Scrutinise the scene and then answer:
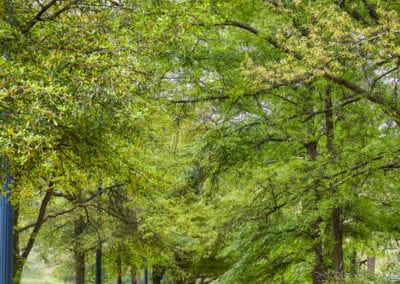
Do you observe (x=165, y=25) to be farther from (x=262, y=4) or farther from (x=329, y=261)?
(x=329, y=261)

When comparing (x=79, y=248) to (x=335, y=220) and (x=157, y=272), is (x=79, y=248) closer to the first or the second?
(x=157, y=272)

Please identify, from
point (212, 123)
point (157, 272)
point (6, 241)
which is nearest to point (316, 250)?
point (212, 123)

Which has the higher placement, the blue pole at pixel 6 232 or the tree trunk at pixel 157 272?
the blue pole at pixel 6 232

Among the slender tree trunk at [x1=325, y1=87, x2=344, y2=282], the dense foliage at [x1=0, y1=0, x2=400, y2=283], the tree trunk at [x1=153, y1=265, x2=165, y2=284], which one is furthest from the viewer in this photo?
the tree trunk at [x1=153, y1=265, x2=165, y2=284]

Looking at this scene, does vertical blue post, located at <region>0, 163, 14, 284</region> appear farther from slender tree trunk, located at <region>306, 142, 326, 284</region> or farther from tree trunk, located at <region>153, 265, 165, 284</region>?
tree trunk, located at <region>153, 265, 165, 284</region>

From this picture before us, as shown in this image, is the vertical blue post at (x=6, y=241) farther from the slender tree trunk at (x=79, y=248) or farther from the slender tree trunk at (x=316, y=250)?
the slender tree trunk at (x=79, y=248)

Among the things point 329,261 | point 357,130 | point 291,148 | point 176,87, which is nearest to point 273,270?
point 329,261

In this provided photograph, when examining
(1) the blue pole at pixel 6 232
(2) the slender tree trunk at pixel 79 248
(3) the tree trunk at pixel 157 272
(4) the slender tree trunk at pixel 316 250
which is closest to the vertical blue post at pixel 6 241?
(1) the blue pole at pixel 6 232

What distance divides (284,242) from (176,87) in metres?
4.36

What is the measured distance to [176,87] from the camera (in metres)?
9.79

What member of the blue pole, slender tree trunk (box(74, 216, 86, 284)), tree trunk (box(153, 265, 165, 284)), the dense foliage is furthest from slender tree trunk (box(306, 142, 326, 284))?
the blue pole

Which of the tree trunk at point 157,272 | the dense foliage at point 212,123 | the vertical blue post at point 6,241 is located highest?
the dense foliage at point 212,123

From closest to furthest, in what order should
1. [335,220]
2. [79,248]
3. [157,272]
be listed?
[335,220] → [79,248] → [157,272]

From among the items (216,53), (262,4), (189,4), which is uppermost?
(262,4)
